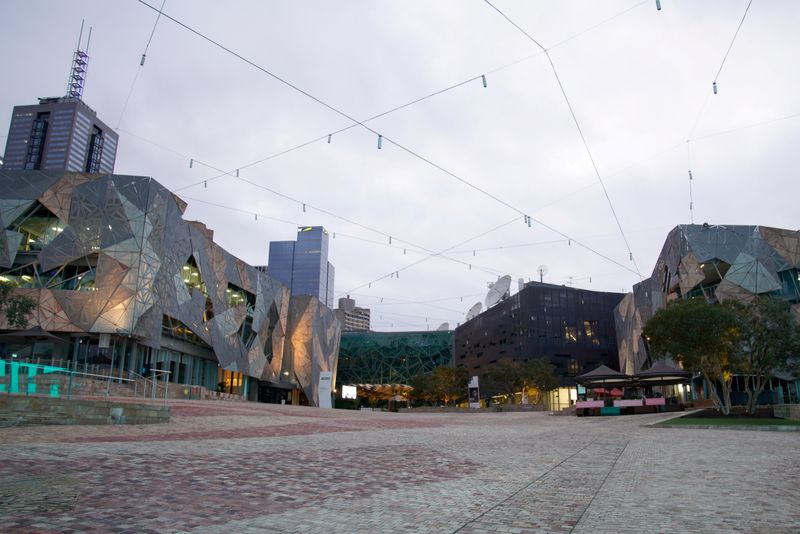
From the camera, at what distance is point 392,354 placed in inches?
5177

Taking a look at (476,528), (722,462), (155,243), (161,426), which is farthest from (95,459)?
(155,243)

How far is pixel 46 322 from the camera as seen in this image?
43.0m

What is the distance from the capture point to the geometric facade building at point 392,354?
13100 cm

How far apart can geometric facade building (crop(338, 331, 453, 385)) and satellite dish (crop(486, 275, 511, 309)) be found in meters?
24.8

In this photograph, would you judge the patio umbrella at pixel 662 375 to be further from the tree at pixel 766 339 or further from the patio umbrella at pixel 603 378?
the tree at pixel 766 339

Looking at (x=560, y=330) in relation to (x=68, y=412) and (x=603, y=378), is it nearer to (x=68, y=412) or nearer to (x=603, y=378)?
(x=603, y=378)

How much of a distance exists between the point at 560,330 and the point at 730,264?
41.4 m

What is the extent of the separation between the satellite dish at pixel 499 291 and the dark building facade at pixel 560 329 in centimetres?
539

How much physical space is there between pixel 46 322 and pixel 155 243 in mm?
9751

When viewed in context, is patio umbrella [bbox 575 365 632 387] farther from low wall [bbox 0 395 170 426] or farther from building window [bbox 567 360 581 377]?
building window [bbox 567 360 581 377]

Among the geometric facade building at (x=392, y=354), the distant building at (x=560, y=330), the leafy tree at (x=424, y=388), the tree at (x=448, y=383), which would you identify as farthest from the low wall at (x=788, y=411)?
the geometric facade building at (x=392, y=354)

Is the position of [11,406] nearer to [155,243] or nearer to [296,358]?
[155,243]

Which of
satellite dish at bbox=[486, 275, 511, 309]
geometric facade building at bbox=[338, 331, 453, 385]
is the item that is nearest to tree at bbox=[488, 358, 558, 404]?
satellite dish at bbox=[486, 275, 511, 309]

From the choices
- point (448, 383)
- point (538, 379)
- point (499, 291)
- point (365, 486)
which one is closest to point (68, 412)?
point (365, 486)
